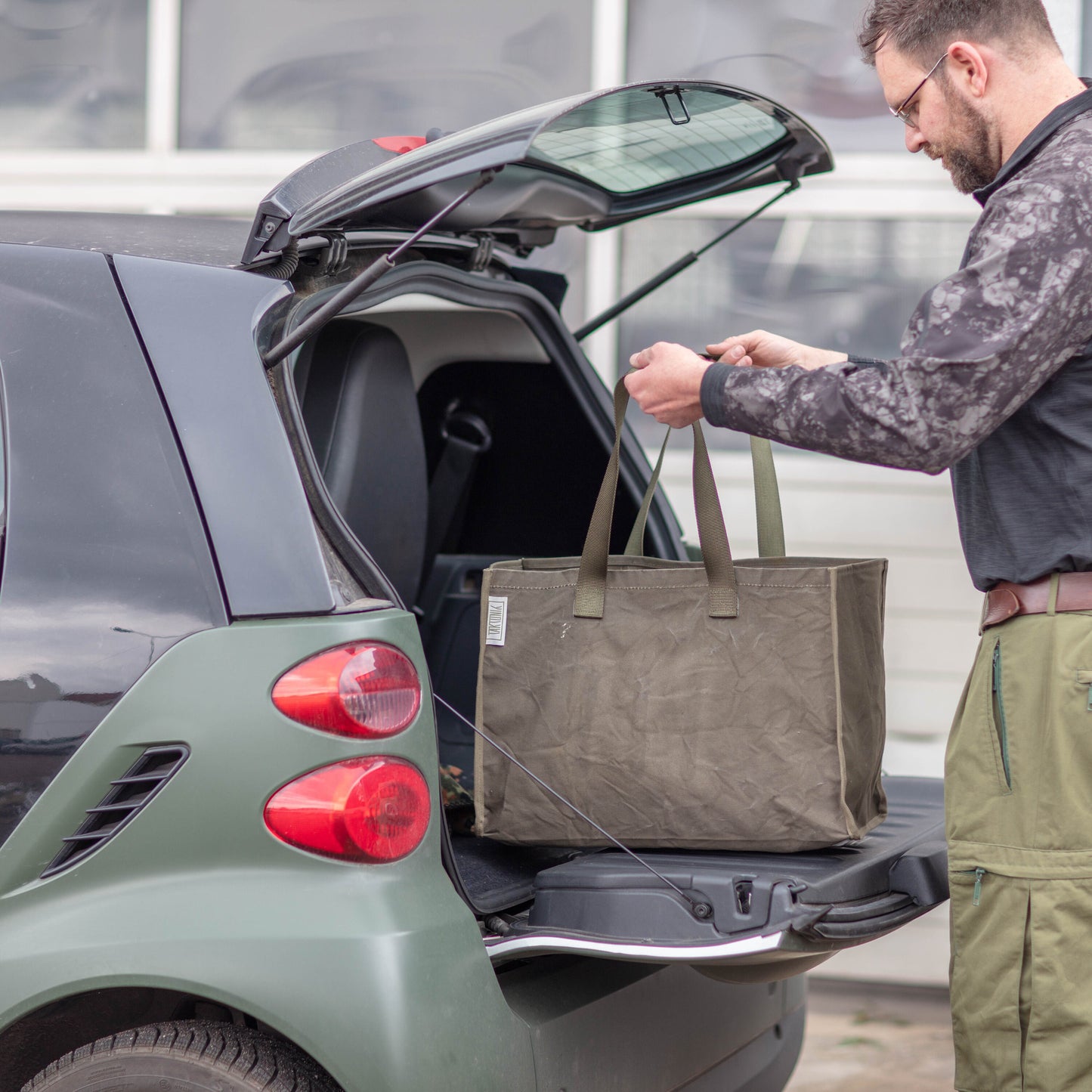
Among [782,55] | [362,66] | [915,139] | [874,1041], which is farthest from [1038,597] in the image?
[362,66]

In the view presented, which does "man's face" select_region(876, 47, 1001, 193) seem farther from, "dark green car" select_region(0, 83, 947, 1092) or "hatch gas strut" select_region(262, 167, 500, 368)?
"hatch gas strut" select_region(262, 167, 500, 368)

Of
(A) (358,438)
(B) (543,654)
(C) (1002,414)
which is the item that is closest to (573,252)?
(A) (358,438)

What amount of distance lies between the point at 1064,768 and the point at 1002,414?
448 mm

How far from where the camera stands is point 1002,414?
1.61 meters

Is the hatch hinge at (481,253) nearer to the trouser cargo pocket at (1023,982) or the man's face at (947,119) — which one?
the man's face at (947,119)

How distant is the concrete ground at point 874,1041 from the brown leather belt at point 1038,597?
1.99 meters

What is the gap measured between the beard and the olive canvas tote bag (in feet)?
1.69

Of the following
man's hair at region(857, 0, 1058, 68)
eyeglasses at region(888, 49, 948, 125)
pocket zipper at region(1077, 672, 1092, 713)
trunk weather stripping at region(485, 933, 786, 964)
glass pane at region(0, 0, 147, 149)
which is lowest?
trunk weather stripping at region(485, 933, 786, 964)

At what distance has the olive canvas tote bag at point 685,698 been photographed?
1864mm

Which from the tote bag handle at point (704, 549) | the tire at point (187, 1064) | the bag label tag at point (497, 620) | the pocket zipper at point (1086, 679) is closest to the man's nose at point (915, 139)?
the tote bag handle at point (704, 549)

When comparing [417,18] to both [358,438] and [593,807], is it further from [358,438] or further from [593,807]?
[593,807]

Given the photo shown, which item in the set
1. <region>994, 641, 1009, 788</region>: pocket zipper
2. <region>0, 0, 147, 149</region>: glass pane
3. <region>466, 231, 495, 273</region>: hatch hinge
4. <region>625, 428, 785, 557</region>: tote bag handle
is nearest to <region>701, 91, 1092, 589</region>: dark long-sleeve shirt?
<region>994, 641, 1009, 788</region>: pocket zipper

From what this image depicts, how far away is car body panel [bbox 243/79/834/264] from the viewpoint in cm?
172

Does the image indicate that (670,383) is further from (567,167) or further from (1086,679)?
(567,167)
